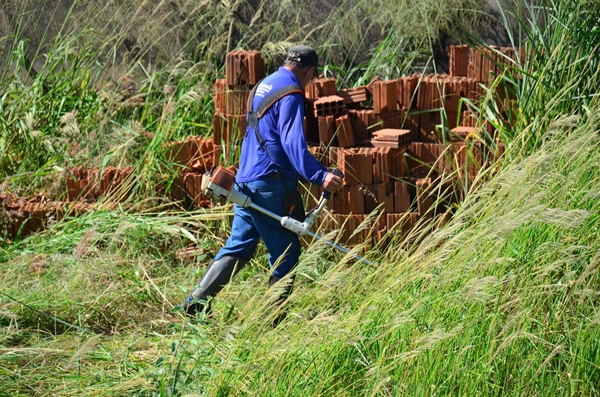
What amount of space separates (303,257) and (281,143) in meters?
0.99

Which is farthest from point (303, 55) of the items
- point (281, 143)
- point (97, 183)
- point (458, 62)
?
point (97, 183)

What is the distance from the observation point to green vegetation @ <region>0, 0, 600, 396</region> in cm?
354

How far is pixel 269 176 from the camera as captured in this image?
5324mm

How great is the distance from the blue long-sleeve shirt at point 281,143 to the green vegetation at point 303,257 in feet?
2.14

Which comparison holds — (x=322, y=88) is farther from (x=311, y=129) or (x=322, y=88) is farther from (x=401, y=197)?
(x=401, y=197)

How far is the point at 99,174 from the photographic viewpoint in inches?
269

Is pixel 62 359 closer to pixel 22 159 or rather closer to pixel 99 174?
pixel 99 174

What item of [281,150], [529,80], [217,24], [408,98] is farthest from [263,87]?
[217,24]

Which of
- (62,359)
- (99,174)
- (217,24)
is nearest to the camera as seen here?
(62,359)

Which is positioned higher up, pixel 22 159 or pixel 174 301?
pixel 22 159

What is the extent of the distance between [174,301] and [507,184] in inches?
102

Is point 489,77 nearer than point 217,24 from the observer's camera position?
Yes

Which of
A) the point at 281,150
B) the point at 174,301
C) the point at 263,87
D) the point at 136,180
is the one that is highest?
the point at 263,87

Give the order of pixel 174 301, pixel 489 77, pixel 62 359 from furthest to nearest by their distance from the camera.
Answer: pixel 489 77 → pixel 174 301 → pixel 62 359
